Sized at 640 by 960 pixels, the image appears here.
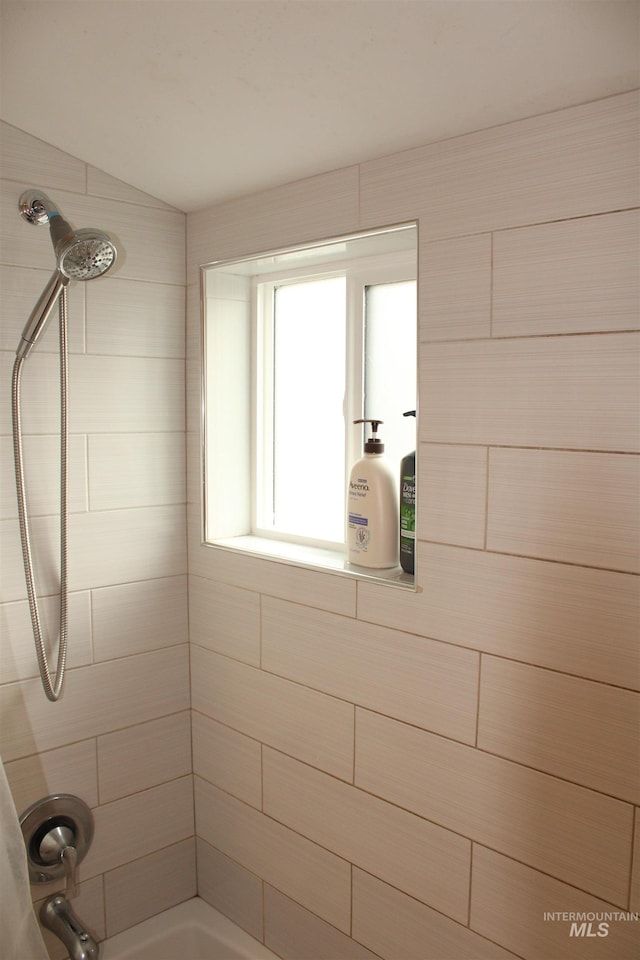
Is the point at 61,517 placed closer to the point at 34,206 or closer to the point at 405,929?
the point at 34,206

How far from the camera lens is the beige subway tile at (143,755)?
1689mm

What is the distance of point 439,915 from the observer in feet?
4.33

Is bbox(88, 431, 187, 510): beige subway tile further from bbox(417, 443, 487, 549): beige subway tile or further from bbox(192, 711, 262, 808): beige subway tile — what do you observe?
bbox(417, 443, 487, 549): beige subway tile

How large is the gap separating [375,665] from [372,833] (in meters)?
0.33

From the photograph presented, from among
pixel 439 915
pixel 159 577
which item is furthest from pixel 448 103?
pixel 439 915

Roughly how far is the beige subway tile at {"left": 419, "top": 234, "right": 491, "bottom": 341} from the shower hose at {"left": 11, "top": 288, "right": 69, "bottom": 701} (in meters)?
0.69

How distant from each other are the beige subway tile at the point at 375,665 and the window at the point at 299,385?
147mm

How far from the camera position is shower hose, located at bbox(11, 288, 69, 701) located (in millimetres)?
1445

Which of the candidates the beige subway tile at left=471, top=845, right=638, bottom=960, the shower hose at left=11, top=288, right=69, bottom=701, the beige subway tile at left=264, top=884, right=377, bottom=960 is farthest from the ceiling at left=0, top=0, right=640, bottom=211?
the beige subway tile at left=264, top=884, right=377, bottom=960

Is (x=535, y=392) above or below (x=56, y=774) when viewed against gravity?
above

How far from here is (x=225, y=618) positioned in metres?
1.72

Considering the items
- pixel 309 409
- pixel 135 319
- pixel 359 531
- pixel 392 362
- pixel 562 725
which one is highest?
pixel 135 319

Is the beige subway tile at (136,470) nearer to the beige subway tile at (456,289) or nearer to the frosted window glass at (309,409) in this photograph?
the frosted window glass at (309,409)

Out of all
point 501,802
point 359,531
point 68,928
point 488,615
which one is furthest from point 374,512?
point 68,928
